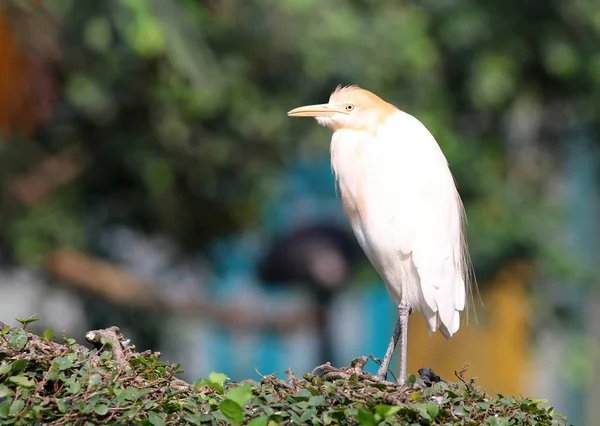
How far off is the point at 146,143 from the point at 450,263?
4.22m

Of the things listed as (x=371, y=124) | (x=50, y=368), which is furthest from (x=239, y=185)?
(x=50, y=368)

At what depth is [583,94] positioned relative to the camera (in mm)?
7410

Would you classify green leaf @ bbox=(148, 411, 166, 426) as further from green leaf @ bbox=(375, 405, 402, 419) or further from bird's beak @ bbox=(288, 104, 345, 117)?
bird's beak @ bbox=(288, 104, 345, 117)

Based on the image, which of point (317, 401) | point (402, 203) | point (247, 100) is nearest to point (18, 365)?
point (317, 401)

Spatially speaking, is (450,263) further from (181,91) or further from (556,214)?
(556,214)

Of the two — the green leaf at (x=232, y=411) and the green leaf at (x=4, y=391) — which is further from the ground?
the green leaf at (x=4, y=391)

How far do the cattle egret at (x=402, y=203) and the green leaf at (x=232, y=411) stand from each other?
37.4 inches

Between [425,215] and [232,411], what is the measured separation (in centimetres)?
113

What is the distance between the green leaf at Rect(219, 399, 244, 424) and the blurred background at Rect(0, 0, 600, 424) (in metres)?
3.73

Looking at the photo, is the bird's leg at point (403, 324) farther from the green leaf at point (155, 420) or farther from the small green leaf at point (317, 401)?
the green leaf at point (155, 420)

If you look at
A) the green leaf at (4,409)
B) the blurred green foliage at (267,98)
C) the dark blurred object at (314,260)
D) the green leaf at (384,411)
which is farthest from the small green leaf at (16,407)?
the dark blurred object at (314,260)

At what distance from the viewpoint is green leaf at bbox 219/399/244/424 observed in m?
1.96

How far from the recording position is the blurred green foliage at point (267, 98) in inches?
252

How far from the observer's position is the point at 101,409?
1955 millimetres
